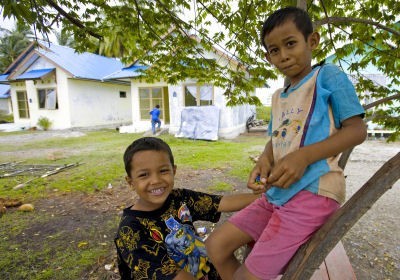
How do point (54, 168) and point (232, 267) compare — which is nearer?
point (232, 267)

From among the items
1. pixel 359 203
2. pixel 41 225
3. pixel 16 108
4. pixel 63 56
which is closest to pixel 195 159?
pixel 41 225

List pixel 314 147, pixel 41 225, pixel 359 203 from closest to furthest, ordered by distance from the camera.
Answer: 1. pixel 359 203
2. pixel 314 147
3. pixel 41 225

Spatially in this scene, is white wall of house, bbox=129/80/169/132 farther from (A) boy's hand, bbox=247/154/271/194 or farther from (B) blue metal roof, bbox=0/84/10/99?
(B) blue metal roof, bbox=0/84/10/99

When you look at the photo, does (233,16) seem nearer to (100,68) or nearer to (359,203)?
(359,203)

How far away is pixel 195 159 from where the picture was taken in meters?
8.11

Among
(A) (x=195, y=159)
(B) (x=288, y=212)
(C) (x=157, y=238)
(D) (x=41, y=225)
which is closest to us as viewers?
(B) (x=288, y=212)

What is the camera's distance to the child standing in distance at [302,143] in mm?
1009

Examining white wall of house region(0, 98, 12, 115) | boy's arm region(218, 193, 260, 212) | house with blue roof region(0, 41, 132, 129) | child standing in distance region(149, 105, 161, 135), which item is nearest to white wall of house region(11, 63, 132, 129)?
house with blue roof region(0, 41, 132, 129)

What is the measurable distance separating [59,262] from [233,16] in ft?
12.5

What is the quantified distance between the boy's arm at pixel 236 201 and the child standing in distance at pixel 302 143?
0.29 meters

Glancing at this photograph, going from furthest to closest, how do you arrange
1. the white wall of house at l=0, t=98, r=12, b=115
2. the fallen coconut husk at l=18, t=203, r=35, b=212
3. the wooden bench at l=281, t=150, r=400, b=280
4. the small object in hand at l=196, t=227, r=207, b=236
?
the white wall of house at l=0, t=98, r=12, b=115
the fallen coconut husk at l=18, t=203, r=35, b=212
the small object in hand at l=196, t=227, r=207, b=236
the wooden bench at l=281, t=150, r=400, b=280

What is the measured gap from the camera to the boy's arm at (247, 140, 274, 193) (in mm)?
1199

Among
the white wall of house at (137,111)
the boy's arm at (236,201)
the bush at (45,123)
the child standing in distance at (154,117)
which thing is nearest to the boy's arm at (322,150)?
the boy's arm at (236,201)

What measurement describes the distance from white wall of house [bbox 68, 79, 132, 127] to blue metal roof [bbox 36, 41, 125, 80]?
585 millimetres
